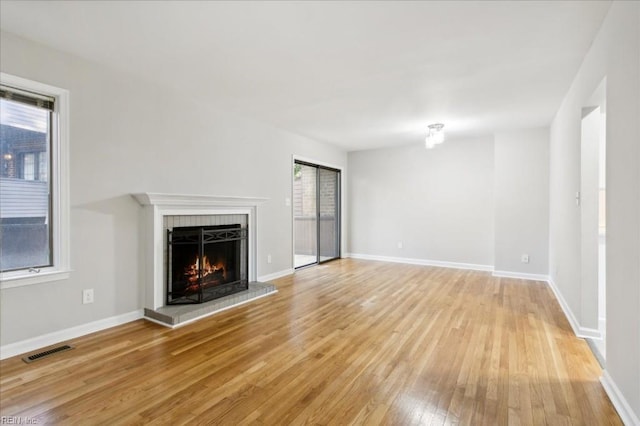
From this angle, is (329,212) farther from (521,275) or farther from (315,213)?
(521,275)

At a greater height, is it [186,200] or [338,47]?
[338,47]

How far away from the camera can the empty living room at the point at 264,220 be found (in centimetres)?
189

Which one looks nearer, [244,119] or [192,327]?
[192,327]

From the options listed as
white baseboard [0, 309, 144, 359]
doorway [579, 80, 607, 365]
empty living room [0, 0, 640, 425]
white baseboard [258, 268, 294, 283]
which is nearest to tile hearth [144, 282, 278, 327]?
empty living room [0, 0, 640, 425]

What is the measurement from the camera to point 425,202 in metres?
6.31

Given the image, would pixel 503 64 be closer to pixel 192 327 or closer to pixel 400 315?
pixel 400 315

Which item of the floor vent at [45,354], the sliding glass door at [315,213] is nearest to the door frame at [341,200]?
the sliding glass door at [315,213]

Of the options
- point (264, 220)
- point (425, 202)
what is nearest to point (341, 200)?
point (425, 202)

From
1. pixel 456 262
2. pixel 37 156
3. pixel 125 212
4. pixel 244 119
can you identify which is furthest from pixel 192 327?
pixel 456 262

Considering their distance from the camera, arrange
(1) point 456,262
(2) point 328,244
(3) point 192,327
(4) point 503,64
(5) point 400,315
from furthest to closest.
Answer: (2) point 328,244
(1) point 456,262
(5) point 400,315
(3) point 192,327
(4) point 503,64

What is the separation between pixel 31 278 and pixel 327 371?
242 cm

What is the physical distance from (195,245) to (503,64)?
3596 millimetres

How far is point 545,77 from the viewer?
3.12m

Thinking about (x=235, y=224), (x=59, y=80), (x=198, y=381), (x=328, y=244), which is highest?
(x=59, y=80)
